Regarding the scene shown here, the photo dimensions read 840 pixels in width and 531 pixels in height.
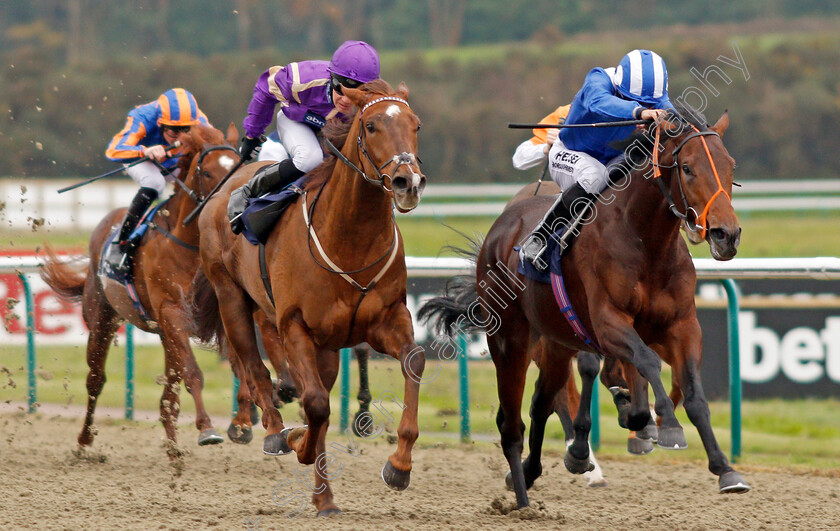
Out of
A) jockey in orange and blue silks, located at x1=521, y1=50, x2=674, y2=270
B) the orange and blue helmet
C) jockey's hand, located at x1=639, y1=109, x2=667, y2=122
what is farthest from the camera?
the orange and blue helmet

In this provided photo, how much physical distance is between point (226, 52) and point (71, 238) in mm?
13582

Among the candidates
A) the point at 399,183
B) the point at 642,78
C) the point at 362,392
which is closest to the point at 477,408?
the point at 362,392

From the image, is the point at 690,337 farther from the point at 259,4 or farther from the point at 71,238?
the point at 259,4

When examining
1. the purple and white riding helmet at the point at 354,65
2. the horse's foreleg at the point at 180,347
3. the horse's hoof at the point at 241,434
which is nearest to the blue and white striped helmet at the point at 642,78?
the purple and white riding helmet at the point at 354,65

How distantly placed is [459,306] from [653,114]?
179cm

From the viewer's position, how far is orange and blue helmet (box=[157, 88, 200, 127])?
6.95 m

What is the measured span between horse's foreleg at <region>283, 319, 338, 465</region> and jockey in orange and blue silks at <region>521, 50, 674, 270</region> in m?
1.05

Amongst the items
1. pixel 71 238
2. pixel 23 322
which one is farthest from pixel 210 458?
pixel 71 238

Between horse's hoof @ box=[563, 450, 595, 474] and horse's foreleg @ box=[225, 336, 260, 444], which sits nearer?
horse's hoof @ box=[563, 450, 595, 474]

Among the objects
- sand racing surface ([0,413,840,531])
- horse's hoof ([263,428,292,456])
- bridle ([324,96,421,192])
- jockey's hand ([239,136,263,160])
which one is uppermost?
jockey's hand ([239,136,263,160])

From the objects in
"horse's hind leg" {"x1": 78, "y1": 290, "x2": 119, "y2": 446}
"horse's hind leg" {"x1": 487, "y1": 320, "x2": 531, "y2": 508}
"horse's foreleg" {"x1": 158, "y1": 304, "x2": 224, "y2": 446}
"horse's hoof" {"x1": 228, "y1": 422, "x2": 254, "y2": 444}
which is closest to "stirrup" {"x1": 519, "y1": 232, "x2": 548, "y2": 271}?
"horse's hind leg" {"x1": 487, "y1": 320, "x2": 531, "y2": 508}

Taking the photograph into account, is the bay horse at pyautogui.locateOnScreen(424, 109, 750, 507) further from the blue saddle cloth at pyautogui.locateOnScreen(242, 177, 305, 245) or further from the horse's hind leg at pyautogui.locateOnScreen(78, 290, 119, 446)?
the horse's hind leg at pyautogui.locateOnScreen(78, 290, 119, 446)

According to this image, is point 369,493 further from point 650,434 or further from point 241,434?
point 650,434

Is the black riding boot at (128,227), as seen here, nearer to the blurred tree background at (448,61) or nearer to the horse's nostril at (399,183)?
the horse's nostril at (399,183)
